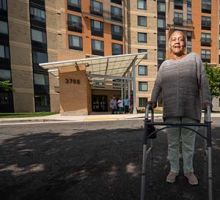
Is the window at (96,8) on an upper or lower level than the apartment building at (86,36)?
upper

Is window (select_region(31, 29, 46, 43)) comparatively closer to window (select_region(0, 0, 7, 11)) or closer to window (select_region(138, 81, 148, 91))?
window (select_region(0, 0, 7, 11))

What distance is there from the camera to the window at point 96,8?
3694 cm

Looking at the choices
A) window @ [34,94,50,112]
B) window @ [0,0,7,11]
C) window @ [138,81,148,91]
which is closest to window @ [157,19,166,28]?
window @ [138,81,148,91]

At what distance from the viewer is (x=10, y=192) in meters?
3.25

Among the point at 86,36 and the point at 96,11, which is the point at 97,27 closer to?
the point at 96,11

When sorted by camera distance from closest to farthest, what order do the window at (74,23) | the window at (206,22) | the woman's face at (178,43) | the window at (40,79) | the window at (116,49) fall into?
the woman's face at (178,43) → the window at (40,79) → the window at (74,23) → the window at (116,49) → the window at (206,22)

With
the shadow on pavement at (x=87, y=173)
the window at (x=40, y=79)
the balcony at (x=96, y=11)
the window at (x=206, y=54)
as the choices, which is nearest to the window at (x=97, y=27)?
the balcony at (x=96, y=11)

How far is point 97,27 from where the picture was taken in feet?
123

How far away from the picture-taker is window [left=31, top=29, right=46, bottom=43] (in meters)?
34.0

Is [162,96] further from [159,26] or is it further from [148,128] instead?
[159,26]

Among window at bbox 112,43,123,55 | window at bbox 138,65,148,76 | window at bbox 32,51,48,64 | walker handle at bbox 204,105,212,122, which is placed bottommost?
walker handle at bbox 204,105,212,122

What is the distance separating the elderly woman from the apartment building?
25212 millimetres

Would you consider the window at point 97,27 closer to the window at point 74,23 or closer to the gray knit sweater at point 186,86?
the window at point 74,23

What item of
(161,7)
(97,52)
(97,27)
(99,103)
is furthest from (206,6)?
(99,103)
